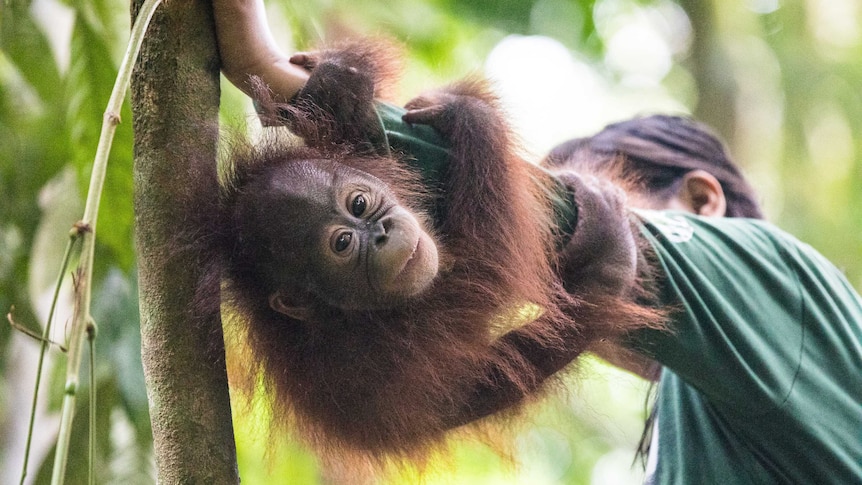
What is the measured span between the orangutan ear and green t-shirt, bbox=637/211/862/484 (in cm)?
76

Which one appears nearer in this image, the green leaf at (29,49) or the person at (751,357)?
the person at (751,357)

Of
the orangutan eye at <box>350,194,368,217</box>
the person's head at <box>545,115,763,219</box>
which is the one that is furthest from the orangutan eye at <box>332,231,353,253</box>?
the person's head at <box>545,115,763,219</box>

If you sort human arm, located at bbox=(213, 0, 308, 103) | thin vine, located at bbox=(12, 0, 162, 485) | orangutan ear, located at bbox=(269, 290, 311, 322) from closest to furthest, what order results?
thin vine, located at bbox=(12, 0, 162, 485), human arm, located at bbox=(213, 0, 308, 103), orangutan ear, located at bbox=(269, 290, 311, 322)

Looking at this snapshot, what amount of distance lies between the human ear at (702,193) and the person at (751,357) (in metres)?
0.32

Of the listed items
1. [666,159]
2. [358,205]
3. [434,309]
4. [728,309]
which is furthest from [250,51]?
[666,159]

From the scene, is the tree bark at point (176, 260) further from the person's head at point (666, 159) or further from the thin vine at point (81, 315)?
the person's head at point (666, 159)

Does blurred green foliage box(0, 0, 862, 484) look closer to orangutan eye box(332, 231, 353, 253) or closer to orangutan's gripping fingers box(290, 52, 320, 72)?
orangutan's gripping fingers box(290, 52, 320, 72)

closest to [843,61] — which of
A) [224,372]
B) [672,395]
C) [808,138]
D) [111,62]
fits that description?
[808,138]

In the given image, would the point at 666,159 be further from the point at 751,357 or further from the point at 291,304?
the point at 291,304

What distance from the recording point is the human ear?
2.47 meters

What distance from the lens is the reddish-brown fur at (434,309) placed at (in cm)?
180

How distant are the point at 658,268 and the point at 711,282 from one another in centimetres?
12

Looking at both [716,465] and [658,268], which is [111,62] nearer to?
[658,268]

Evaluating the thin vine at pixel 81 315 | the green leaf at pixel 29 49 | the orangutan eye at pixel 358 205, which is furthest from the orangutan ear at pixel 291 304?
the green leaf at pixel 29 49
